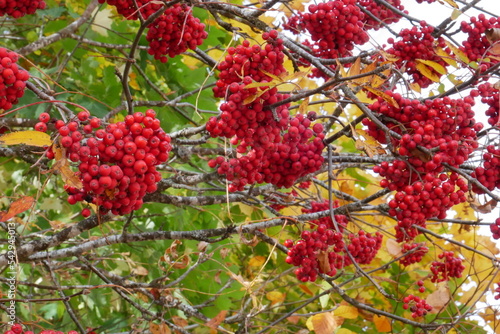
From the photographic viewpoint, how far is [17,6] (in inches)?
95.1

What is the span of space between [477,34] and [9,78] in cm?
210

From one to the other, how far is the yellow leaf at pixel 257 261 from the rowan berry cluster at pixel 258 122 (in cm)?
245

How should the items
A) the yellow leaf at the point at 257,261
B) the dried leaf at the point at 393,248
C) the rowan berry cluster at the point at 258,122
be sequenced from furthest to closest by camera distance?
1. the yellow leaf at the point at 257,261
2. the dried leaf at the point at 393,248
3. the rowan berry cluster at the point at 258,122

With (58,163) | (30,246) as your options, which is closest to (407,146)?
(58,163)

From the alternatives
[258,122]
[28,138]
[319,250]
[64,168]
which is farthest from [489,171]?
[28,138]

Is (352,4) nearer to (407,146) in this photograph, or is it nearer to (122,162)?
(407,146)

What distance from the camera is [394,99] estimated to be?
2.12 m

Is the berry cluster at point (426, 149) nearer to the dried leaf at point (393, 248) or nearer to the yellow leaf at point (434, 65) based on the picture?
the yellow leaf at point (434, 65)

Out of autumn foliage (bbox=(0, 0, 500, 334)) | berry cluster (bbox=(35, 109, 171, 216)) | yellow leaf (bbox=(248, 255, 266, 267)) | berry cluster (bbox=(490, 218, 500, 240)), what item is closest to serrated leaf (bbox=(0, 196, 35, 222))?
autumn foliage (bbox=(0, 0, 500, 334))

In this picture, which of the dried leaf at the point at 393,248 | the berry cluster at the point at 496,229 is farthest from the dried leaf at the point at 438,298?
the berry cluster at the point at 496,229

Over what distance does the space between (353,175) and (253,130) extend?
258cm

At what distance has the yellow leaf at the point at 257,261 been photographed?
4.59 metres

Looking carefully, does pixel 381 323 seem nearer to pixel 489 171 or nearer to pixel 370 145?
pixel 489 171

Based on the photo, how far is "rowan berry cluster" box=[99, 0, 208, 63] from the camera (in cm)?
241
